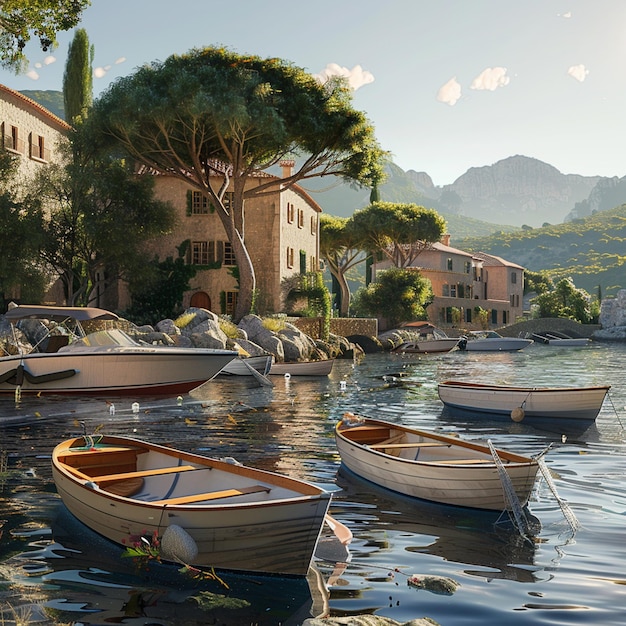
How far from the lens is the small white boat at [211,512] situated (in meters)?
7.28

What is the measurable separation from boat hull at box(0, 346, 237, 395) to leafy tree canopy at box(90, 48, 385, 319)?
56.8 ft

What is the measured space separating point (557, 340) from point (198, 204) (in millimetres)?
42466

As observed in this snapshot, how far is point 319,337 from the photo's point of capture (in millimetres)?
49281

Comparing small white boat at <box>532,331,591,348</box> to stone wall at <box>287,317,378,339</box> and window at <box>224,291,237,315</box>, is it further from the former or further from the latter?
window at <box>224,291,237,315</box>

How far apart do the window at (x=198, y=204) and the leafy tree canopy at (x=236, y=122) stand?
4.61m

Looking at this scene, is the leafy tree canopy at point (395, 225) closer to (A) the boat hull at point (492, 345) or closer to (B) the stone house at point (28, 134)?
(A) the boat hull at point (492, 345)

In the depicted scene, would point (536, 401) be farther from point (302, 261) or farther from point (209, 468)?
point (302, 261)

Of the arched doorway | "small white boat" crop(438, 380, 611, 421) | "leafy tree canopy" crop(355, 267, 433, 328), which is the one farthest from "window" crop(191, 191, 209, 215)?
"small white boat" crop(438, 380, 611, 421)

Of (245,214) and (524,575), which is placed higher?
(245,214)

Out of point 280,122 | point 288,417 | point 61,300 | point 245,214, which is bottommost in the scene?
point 288,417

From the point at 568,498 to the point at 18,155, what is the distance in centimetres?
3774

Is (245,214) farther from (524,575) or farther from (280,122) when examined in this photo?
(524,575)

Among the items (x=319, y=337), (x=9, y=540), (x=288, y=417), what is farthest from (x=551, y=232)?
(x=9, y=540)

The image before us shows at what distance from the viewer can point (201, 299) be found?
48938 mm
